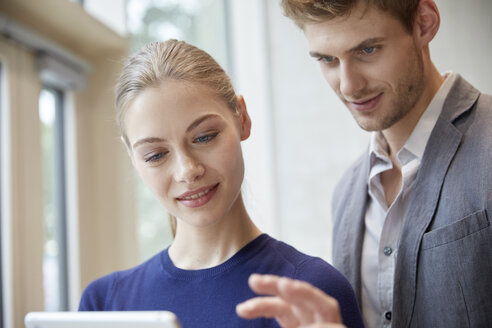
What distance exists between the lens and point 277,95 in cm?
290

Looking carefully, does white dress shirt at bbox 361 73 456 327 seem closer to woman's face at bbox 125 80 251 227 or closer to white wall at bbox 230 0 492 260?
woman's face at bbox 125 80 251 227

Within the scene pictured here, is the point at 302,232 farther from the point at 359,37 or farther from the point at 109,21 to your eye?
the point at 359,37

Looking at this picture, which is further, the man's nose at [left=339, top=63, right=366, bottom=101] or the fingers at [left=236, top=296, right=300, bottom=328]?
the man's nose at [left=339, top=63, right=366, bottom=101]

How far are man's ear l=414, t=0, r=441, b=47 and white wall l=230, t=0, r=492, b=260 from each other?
1.29 meters

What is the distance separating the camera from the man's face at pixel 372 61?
49.8 inches

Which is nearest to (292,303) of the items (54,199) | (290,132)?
(54,199)

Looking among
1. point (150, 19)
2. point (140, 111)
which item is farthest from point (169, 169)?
point (150, 19)

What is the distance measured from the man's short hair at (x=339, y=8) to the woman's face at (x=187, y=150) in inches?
16.8

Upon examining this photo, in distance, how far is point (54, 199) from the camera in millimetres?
2205

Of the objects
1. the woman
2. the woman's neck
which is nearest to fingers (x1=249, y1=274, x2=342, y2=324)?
the woman

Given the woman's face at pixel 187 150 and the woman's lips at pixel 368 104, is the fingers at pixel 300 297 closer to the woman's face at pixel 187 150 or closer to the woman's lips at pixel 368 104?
the woman's face at pixel 187 150

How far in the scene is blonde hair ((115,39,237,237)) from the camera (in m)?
1.05

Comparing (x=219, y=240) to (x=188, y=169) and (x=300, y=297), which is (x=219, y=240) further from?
(x=300, y=297)

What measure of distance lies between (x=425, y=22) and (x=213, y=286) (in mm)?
893
